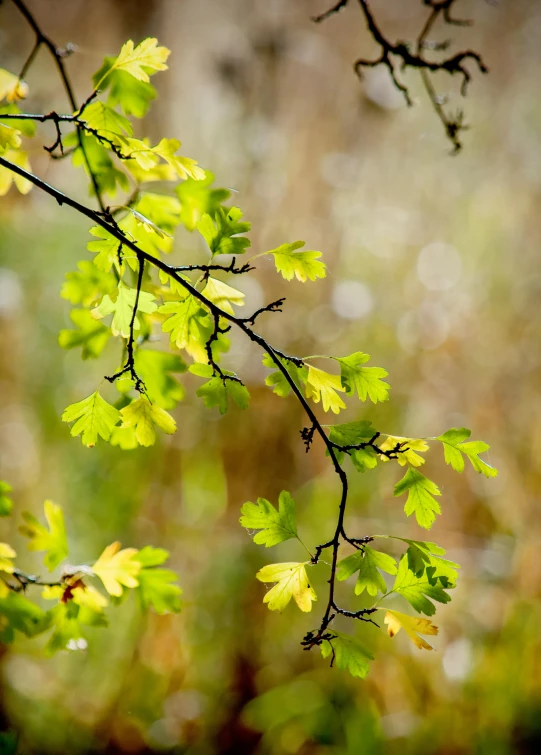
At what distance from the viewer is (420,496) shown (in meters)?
0.56

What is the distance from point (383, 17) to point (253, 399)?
5.72 ft

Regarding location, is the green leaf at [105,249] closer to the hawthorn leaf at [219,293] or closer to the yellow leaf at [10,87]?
the hawthorn leaf at [219,293]

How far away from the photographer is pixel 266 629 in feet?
5.10

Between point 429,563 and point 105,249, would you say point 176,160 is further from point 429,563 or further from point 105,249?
point 429,563

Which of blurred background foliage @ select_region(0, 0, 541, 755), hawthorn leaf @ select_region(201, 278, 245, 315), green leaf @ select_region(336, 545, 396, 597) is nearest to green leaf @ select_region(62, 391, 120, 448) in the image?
hawthorn leaf @ select_region(201, 278, 245, 315)

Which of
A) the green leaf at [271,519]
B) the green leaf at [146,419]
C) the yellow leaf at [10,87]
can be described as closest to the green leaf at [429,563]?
the green leaf at [271,519]

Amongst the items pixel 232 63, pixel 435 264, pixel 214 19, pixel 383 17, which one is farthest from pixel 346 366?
pixel 383 17

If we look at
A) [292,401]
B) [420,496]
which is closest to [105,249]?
[420,496]

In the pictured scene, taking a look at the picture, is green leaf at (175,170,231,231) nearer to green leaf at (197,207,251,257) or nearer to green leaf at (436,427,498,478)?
green leaf at (197,207,251,257)

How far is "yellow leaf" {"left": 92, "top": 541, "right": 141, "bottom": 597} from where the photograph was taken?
68 cm

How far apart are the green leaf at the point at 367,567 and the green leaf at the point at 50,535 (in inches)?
14.9

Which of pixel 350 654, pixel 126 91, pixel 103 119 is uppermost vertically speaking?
pixel 126 91

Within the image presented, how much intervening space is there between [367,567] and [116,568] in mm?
316

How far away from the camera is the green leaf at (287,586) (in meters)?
0.54
